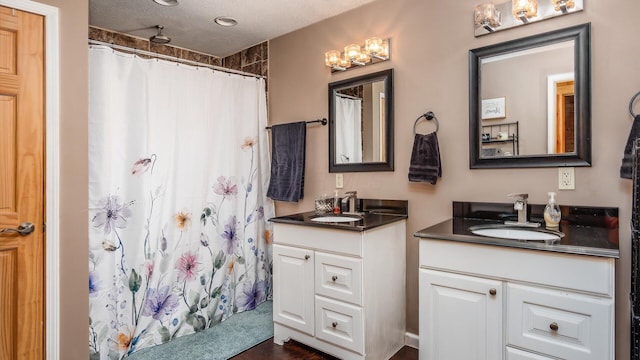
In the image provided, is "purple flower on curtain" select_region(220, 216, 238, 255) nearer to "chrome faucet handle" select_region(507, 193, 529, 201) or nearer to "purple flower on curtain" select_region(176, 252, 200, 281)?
"purple flower on curtain" select_region(176, 252, 200, 281)

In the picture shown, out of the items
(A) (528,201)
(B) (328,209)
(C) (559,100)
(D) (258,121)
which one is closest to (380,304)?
(B) (328,209)

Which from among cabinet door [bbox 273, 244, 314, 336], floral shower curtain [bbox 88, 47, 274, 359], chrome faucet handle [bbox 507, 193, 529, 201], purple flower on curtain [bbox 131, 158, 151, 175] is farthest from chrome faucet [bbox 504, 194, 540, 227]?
purple flower on curtain [bbox 131, 158, 151, 175]

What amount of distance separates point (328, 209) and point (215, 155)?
3.17 feet

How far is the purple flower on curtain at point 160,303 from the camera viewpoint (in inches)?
92.7

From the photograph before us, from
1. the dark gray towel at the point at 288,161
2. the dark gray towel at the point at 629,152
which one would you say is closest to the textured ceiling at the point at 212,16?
the dark gray towel at the point at 288,161

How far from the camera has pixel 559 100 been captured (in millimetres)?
1797

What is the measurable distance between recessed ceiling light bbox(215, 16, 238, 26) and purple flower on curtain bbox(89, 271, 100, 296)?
1981 millimetres

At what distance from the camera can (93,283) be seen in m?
2.10

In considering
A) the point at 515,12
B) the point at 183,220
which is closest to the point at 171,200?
the point at 183,220

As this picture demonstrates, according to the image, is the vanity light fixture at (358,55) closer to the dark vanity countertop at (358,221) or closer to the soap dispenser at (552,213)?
the dark vanity countertop at (358,221)

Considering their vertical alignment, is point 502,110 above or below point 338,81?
below

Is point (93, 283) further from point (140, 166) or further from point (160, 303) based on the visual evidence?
point (140, 166)

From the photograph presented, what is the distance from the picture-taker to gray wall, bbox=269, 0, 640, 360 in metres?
1.65

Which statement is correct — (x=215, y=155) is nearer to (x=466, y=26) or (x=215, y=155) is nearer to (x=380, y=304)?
(x=380, y=304)
